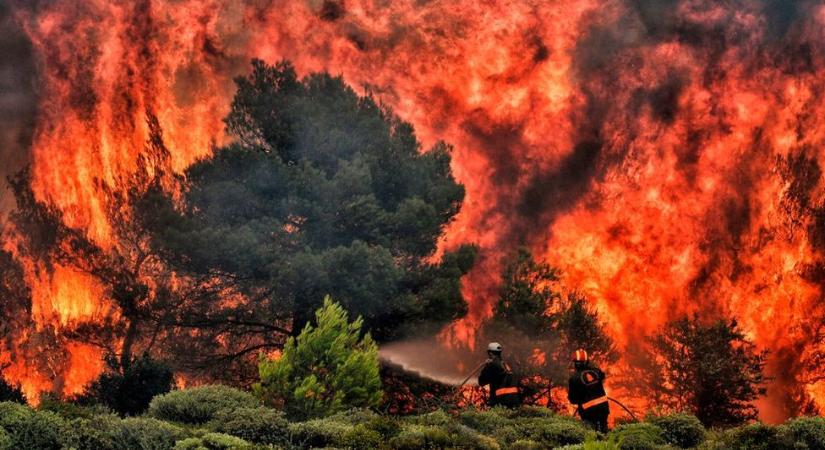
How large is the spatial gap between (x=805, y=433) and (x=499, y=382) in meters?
8.18

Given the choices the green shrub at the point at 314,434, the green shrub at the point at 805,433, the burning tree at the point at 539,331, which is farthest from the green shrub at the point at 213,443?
the burning tree at the point at 539,331

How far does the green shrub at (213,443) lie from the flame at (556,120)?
98.0 ft

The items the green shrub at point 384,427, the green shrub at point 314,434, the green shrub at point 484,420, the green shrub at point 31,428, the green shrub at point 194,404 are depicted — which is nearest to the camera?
the green shrub at point 31,428

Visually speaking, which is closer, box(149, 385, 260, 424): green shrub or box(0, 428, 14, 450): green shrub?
box(0, 428, 14, 450): green shrub

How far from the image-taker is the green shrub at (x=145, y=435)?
15359 millimetres

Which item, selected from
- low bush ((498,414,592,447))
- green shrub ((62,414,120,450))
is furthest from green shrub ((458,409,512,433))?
green shrub ((62,414,120,450))

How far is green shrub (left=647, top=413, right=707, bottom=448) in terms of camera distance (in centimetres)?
1945

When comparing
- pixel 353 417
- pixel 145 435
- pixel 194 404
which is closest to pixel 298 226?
pixel 194 404

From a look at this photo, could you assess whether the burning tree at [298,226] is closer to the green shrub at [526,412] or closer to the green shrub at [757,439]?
the green shrub at [526,412]

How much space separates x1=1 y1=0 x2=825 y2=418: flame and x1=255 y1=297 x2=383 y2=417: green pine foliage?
23.2m

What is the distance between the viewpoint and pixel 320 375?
2159 centimetres

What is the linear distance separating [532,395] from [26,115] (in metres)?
31.6

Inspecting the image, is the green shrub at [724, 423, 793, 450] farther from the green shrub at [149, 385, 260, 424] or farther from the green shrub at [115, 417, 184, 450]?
the green shrub at [115, 417, 184, 450]

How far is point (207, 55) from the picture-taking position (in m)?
51.0
